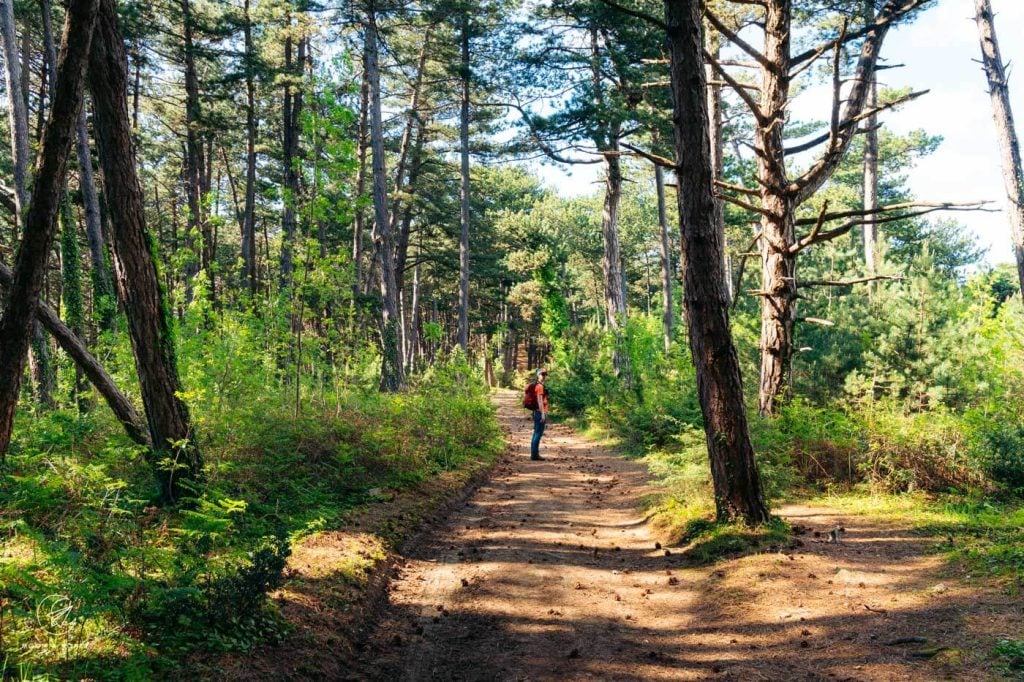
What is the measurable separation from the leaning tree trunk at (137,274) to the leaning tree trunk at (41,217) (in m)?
1.05

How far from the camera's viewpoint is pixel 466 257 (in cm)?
2766

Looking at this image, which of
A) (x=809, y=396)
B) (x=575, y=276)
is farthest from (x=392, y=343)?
(x=575, y=276)

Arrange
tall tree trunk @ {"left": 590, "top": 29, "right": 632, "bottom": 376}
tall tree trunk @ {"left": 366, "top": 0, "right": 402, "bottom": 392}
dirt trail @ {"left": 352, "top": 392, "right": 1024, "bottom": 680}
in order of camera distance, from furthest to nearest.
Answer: tall tree trunk @ {"left": 590, "top": 29, "right": 632, "bottom": 376}, tall tree trunk @ {"left": 366, "top": 0, "right": 402, "bottom": 392}, dirt trail @ {"left": 352, "top": 392, "right": 1024, "bottom": 680}

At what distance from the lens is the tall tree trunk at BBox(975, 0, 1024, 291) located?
1568 centimetres

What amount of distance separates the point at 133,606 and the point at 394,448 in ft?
19.9

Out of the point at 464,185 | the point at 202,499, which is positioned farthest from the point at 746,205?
the point at 464,185

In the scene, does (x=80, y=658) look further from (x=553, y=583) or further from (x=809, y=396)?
Result: (x=809, y=396)

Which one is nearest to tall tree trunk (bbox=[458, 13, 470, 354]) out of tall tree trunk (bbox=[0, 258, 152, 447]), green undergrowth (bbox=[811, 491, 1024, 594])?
tall tree trunk (bbox=[0, 258, 152, 447])

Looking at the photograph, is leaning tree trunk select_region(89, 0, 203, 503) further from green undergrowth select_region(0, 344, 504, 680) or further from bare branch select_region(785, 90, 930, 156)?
bare branch select_region(785, 90, 930, 156)

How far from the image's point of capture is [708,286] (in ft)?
22.0

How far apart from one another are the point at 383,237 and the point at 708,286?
1343 centimetres

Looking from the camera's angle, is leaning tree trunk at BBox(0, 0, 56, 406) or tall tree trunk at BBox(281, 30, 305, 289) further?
tall tree trunk at BBox(281, 30, 305, 289)

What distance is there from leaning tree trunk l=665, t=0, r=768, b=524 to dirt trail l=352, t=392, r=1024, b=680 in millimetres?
933

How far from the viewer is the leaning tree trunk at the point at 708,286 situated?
22.0 ft
